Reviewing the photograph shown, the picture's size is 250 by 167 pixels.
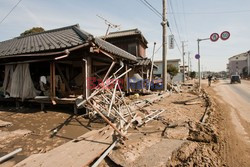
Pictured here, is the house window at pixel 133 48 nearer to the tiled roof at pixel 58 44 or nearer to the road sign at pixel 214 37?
the road sign at pixel 214 37

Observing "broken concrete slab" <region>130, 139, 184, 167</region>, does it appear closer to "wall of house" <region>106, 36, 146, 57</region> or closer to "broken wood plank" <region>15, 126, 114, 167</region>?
"broken wood plank" <region>15, 126, 114, 167</region>

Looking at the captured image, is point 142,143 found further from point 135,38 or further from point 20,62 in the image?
point 135,38

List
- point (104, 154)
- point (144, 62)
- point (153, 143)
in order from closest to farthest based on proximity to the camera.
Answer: point (104, 154) → point (153, 143) → point (144, 62)

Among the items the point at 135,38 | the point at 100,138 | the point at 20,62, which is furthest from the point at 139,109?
the point at 135,38

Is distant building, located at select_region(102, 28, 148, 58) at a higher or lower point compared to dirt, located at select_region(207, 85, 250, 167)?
higher

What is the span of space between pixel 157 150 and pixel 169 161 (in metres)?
0.47

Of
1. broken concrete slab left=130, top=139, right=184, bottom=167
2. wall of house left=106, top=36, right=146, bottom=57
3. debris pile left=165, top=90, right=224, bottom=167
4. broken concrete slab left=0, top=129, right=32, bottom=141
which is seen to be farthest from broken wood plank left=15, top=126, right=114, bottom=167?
wall of house left=106, top=36, right=146, bottom=57

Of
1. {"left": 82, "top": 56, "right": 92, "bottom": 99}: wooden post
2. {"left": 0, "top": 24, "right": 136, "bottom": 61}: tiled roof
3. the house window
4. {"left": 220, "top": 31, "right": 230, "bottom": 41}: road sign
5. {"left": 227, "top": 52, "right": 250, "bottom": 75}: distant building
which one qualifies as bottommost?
{"left": 82, "top": 56, "right": 92, "bottom": 99}: wooden post

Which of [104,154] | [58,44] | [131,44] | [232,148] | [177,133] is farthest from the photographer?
[131,44]

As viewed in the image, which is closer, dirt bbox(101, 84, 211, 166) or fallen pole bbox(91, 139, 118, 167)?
fallen pole bbox(91, 139, 118, 167)

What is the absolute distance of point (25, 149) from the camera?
3.68 m

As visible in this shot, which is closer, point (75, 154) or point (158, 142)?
point (75, 154)

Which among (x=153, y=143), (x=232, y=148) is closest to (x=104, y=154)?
(x=153, y=143)

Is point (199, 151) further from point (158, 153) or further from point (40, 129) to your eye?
point (40, 129)
